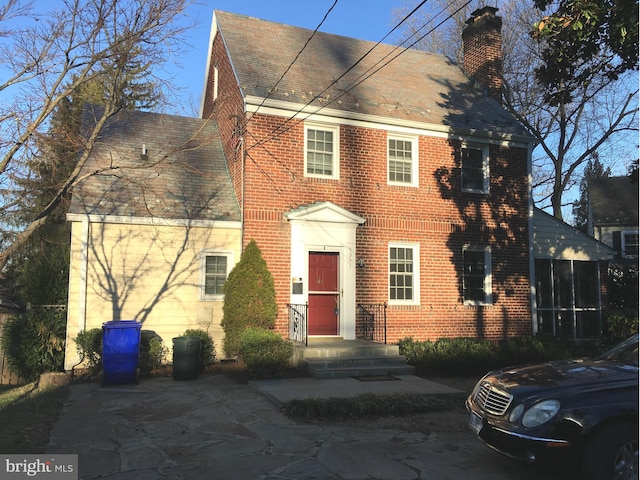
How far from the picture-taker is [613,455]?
4.34 m

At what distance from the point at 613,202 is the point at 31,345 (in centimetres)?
3230

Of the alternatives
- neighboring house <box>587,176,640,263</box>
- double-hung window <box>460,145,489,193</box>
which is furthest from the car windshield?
neighboring house <box>587,176,640,263</box>

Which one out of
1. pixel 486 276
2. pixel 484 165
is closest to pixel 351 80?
pixel 484 165

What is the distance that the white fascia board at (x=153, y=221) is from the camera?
1170 centimetres

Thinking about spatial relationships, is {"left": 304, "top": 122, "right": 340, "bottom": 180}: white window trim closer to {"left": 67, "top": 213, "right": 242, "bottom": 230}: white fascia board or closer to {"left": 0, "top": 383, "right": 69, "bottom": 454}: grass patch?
{"left": 67, "top": 213, "right": 242, "bottom": 230}: white fascia board

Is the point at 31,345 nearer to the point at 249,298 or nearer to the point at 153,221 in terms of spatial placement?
the point at 153,221

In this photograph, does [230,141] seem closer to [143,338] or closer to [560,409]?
[143,338]

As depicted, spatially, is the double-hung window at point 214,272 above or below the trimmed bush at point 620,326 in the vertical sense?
above

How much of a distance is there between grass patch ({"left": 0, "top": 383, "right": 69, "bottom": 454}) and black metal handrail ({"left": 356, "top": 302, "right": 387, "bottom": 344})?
6508 millimetres

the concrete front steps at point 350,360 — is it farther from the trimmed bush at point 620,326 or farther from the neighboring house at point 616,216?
the neighboring house at point 616,216

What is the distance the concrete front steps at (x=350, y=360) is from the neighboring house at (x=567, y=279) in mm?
6614

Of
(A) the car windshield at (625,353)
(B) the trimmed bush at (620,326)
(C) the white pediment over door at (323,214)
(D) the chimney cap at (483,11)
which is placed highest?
(D) the chimney cap at (483,11)

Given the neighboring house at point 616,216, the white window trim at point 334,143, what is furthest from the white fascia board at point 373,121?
the neighboring house at point 616,216

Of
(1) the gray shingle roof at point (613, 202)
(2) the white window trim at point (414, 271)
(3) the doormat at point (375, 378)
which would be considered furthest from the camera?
(1) the gray shingle roof at point (613, 202)
